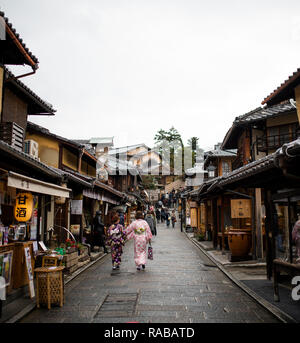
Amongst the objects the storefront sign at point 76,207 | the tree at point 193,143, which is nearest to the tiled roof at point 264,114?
the storefront sign at point 76,207

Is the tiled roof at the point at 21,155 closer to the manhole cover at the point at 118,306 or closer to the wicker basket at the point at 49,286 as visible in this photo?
the wicker basket at the point at 49,286

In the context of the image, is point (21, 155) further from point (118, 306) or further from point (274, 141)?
point (274, 141)

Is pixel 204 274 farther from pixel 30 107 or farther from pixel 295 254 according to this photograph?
pixel 30 107

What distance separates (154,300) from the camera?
7633 mm

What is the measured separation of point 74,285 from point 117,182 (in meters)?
24.1

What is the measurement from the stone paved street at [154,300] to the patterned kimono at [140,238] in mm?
503

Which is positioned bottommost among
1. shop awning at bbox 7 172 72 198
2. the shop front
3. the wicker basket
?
the wicker basket

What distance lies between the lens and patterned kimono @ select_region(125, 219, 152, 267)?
39.8 feet

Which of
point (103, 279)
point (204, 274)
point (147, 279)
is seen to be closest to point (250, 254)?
point (204, 274)

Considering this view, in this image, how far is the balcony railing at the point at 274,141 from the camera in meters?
15.2

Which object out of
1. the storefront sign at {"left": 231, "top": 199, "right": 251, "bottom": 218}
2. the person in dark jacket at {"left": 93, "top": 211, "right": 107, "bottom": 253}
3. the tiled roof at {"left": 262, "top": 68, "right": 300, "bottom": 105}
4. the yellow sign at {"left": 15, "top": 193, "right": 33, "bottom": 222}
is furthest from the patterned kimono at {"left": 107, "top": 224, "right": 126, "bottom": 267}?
the tiled roof at {"left": 262, "top": 68, "right": 300, "bottom": 105}

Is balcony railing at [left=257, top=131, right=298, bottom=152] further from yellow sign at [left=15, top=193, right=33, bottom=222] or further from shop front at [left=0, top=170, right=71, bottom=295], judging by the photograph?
yellow sign at [left=15, top=193, right=33, bottom=222]

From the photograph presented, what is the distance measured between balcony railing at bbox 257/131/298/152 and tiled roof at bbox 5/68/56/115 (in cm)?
1061
